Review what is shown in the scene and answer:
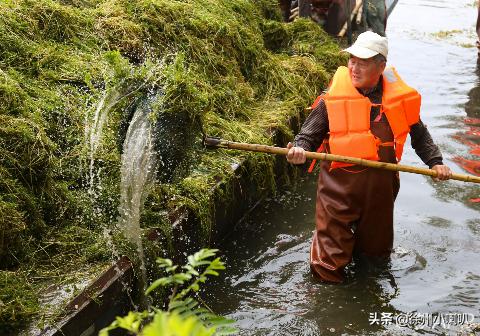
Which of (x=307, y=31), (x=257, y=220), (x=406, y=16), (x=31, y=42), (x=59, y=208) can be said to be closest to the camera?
(x=59, y=208)

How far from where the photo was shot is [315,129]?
4715 mm

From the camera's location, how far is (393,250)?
5.58m

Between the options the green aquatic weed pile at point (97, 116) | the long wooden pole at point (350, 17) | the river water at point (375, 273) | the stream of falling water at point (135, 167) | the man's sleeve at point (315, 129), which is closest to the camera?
the green aquatic weed pile at point (97, 116)

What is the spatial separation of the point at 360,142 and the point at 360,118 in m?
0.17

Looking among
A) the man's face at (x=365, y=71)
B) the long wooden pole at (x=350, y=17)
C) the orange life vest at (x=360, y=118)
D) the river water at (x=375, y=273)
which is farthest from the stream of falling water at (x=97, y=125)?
the long wooden pole at (x=350, y=17)

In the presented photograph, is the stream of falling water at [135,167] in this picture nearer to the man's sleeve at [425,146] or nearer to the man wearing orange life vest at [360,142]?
the man wearing orange life vest at [360,142]

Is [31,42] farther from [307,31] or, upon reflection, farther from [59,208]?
[307,31]

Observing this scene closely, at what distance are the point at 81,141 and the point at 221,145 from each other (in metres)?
1.03

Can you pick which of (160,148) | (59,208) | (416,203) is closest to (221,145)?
(160,148)

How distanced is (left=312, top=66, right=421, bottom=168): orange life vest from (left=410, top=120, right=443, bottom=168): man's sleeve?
0.17m

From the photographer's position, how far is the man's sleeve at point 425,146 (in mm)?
4750

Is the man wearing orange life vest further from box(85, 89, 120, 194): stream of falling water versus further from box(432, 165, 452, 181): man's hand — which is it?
box(85, 89, 120, 194): stream of falling water

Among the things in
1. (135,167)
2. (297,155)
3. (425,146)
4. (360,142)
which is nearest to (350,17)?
(425,146)

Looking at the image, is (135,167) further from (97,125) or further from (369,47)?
(369,47)
